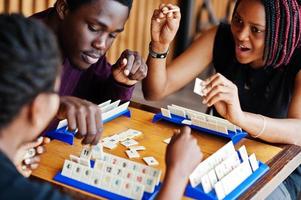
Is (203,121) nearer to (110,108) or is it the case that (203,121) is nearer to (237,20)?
(110,108)

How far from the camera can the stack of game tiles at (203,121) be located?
1.74 metres

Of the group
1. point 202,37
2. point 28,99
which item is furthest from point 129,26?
point 28,99

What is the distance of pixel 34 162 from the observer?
1.36 m

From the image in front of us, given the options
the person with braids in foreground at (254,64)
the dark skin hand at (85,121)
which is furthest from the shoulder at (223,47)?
the dark skin hand at (85,121)

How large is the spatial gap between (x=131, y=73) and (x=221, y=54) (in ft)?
2.07

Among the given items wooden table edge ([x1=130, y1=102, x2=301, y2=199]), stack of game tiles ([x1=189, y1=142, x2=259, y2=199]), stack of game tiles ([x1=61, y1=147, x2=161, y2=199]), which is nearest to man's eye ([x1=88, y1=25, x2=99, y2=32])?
stack of game tiles ([x1=61, y1=147, x2=161, y2=199])

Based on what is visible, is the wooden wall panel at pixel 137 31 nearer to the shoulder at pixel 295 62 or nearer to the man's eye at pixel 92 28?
the shoulder at pixel 295 62

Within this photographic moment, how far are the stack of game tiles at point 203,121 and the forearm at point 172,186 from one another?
1.85ft

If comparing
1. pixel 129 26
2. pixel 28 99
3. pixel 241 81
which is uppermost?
pixel 28 99

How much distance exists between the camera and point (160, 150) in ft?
→ 5.24

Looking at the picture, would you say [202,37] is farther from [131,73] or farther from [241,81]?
[131,73]

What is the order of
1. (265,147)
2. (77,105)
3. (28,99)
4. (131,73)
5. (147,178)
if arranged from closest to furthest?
(28,99) → (147,178) → (77,105) → (265,147) → (131,73)

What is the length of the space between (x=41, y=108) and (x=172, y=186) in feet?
1.17

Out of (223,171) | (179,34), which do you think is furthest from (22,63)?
(179,34)
